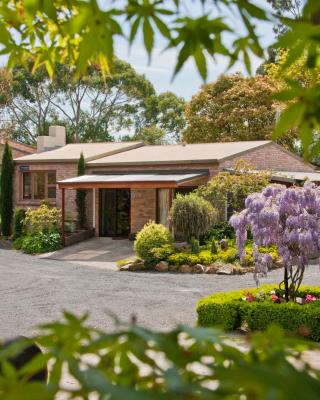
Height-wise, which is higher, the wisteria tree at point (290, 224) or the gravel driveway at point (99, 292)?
the wisteria tree at point (290, 224)

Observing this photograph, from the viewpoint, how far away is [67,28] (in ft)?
5.48

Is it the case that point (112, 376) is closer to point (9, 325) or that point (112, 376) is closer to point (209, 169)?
point (9, 325)

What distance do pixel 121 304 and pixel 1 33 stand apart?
11721mm

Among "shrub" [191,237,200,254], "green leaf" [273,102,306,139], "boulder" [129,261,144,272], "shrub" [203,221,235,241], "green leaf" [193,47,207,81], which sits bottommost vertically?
"boulder" [129,261,144,272]

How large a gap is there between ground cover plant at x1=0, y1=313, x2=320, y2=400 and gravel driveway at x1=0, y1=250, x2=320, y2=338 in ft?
30.2

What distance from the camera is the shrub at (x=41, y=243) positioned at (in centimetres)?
2434

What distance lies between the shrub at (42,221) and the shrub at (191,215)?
22.3 ft

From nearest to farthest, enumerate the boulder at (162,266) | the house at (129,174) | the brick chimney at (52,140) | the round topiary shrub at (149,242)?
the boulder at (162,266), the round topiary shrub at (149,242), the house at (129,174), the brick chimney at (52,140)

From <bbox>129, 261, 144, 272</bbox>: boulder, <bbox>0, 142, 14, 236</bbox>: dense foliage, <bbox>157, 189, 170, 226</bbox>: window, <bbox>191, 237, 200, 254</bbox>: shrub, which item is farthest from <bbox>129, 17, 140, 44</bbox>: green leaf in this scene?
<bbox>0, 142, 14, 236</bbox>: dense foliage

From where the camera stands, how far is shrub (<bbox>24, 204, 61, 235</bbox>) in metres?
25.9

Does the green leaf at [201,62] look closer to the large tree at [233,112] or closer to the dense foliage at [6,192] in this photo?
the dense foliage at [6,192]

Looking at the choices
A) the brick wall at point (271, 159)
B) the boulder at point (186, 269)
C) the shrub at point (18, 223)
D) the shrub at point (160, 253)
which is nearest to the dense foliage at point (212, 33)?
the boulder at point (186, 269)

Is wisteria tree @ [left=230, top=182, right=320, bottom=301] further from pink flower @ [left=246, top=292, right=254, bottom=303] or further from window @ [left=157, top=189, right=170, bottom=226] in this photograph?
window @ [left=157, top=189, right=170, bottom=226]

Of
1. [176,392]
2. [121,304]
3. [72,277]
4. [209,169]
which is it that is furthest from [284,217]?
[209,169]
